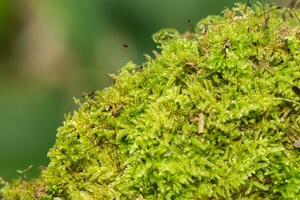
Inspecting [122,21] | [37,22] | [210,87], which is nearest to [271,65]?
[210,87]

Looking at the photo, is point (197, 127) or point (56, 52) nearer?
point (197, 127)

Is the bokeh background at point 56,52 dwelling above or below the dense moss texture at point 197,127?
above

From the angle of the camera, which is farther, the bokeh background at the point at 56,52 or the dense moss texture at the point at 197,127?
the bokeh background at the point at 56,52

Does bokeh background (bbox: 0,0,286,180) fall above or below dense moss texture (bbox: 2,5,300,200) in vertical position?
above

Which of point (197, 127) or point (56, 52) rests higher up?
point (56, 52)

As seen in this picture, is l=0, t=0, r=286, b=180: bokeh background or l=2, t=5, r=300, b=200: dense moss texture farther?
l=0, t=0, r=286, b=180: bokeh background
